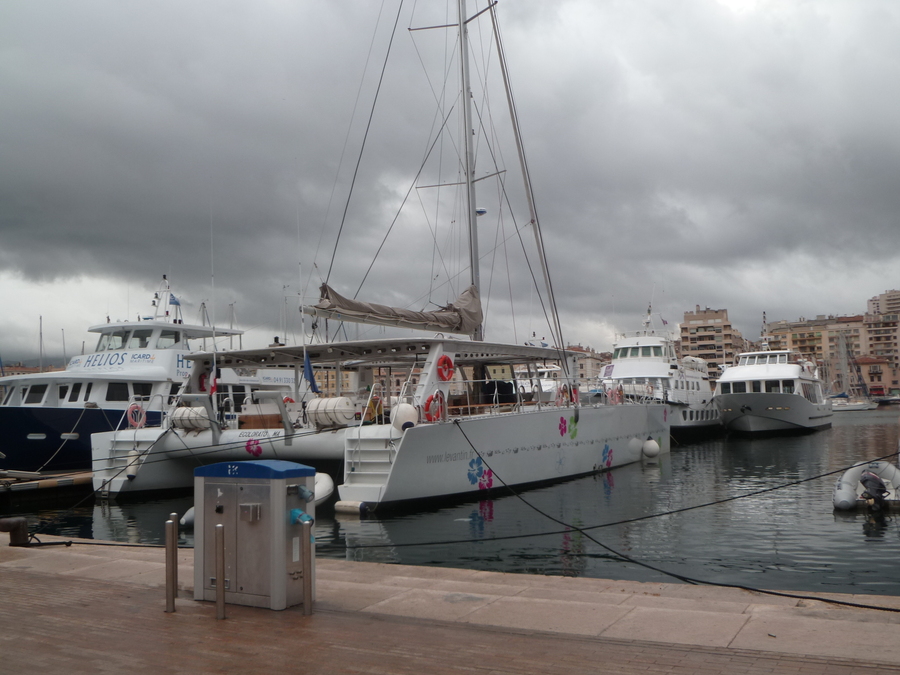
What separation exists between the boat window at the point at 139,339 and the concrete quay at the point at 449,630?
57.5ft

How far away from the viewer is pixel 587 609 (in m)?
5.67

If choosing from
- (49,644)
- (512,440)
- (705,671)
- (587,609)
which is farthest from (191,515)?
(705,671)

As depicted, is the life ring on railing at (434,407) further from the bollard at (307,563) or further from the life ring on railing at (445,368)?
the bollard at (307,563)

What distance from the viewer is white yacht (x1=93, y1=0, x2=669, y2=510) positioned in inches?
525

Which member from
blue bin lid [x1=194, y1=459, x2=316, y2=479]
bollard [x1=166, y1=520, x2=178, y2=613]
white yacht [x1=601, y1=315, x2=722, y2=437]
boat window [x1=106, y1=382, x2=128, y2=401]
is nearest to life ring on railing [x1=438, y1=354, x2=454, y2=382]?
blue bin lid [x1=194, y1=459, x2=316, y2=479]

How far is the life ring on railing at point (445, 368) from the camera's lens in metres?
14.5

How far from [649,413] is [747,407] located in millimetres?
16535

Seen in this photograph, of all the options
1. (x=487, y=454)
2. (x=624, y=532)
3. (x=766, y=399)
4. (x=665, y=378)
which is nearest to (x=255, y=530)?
(x=624, y=532)

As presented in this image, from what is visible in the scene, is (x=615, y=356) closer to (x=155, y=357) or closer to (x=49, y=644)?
(x=155, y=357)

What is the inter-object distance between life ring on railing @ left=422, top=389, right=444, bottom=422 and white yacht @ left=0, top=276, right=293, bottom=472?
6.39 meters

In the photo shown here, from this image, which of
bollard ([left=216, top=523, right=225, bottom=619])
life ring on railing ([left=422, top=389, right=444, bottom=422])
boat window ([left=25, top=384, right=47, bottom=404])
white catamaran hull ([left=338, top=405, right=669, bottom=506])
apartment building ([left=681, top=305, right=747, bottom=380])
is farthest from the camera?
apartment building ([left=681, top=305, right=747, bottom=380])

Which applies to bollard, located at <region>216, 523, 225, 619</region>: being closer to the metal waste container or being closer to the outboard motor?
the metal waste container

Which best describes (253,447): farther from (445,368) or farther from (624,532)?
(624,532)

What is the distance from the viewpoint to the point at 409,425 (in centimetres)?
1309
